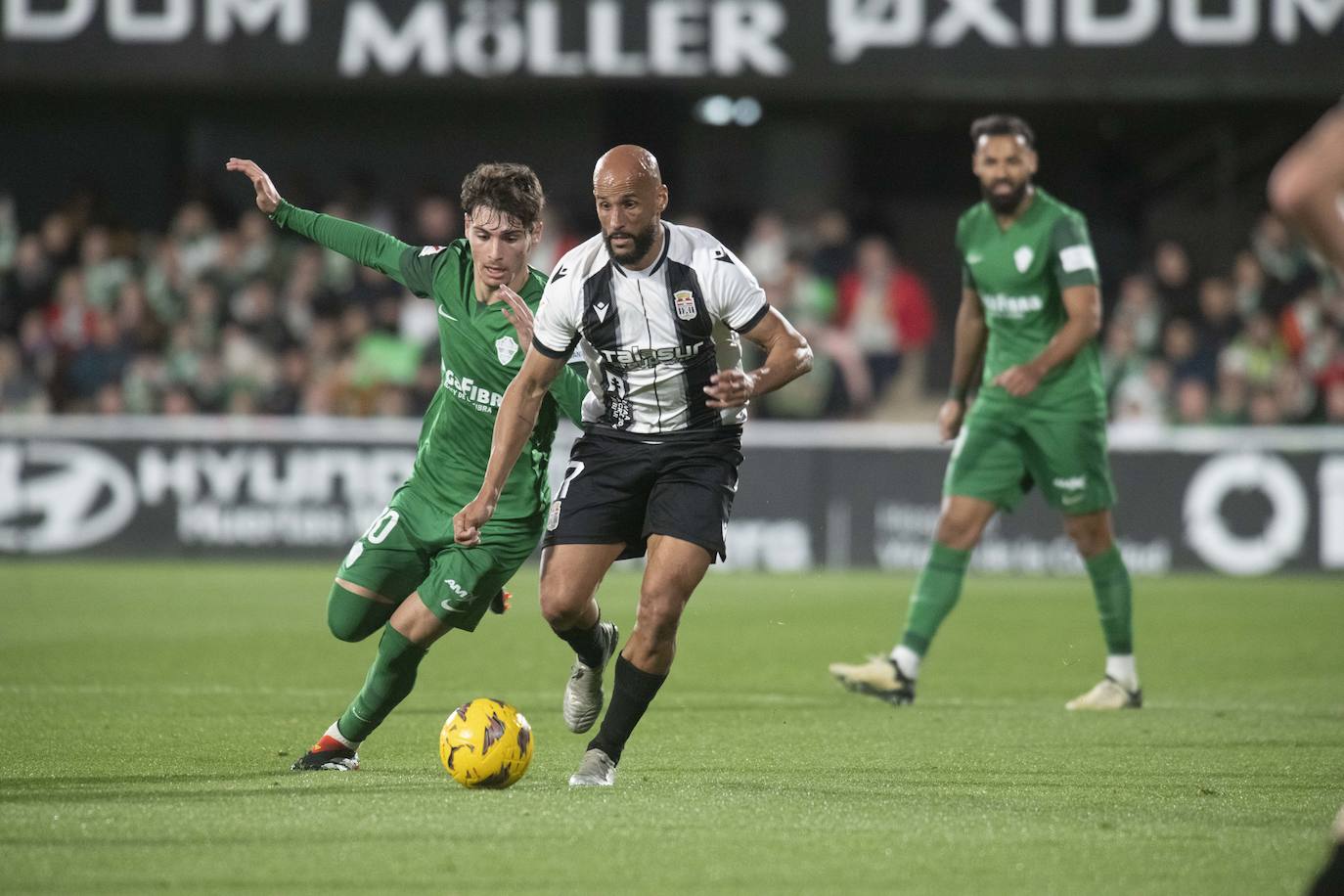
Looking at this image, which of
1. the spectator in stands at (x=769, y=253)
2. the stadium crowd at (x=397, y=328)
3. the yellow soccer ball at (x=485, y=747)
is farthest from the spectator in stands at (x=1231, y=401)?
the yellow soccer ball at (x=485, y=747)

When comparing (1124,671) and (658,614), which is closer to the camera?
(658,614)

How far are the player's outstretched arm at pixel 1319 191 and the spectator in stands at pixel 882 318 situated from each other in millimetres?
13939

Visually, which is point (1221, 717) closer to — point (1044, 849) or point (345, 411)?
point (1044, 849)

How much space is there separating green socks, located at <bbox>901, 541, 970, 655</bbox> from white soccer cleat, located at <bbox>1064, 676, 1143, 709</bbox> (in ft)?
2.25

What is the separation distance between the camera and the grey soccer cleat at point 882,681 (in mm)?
8539

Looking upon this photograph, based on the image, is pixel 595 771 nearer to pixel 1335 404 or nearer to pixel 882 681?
pixel 882 681

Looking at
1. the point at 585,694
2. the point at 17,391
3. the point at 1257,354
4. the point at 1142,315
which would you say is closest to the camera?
the point at 585,694

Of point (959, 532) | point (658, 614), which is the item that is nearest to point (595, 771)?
point (658, 614)

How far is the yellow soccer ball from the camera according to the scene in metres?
5.89

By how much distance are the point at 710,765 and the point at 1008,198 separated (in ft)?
10.5

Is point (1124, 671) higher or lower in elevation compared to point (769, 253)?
lower

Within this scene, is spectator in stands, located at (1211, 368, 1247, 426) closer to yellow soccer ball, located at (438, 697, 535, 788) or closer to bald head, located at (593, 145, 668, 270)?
bald head, located at (593, 145, 668, 270)

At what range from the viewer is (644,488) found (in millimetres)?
6258

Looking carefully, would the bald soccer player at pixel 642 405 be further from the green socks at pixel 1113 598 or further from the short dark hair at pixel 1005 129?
the green socks at pixel 1113 598
